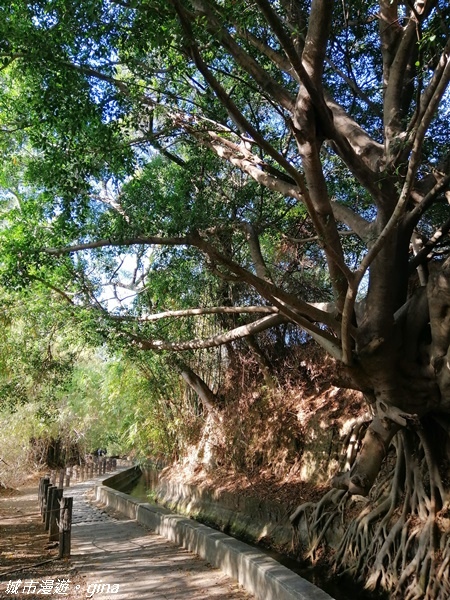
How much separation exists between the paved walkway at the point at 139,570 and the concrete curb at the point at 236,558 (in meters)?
0.12

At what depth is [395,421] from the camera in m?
6.25

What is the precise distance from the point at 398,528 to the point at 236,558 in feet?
6.91

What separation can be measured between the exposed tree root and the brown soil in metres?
3.61

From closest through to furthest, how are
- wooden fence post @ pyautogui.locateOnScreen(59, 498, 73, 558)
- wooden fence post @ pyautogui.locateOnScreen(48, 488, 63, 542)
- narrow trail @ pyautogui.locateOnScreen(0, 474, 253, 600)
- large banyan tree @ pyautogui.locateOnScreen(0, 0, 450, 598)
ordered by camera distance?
large banyan tree @ pyautogui.locateOnScreen(0, 0, 450, 598) < narrow trail @ pyautogui.locateOnScreen(0, 474, 253, 600) < wooden fence post @ pyautogui.locateOnScreen(59, 498, 73, 558) < wooden fence post @ pyautogui.locateOnScreen(48, 488, 63, 542)

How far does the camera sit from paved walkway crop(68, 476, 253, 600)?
5.67 m

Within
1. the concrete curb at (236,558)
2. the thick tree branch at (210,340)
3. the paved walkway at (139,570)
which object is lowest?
the paved walkway at (139,570)

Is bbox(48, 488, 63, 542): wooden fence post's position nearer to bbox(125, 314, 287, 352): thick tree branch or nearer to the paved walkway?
the paved walkway

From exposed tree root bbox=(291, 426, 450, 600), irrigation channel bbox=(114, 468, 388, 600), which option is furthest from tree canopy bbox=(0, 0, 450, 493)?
irrigation channel bbox=(114, 468, 388, 600)

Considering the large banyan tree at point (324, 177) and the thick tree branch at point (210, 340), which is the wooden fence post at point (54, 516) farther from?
the large banyan tree at point (324, 177)

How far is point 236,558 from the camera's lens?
20.1 feet

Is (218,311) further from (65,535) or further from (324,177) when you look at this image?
(65,535)

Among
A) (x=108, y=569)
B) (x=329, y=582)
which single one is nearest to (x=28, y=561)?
(x=108, y=569)

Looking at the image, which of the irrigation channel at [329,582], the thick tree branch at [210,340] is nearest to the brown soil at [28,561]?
the irrigation channel at [329,582]

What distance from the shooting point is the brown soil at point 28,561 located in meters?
5.55
